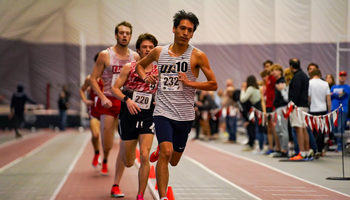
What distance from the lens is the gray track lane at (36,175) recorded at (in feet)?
22.6

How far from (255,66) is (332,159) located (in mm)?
9914

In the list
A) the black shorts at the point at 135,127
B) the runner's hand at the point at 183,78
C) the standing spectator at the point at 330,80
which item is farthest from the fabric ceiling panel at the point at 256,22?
the runner's hand at the point at 183,78

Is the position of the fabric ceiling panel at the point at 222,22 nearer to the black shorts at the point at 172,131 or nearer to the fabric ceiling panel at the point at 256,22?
the fabric ceiling panel at the point at 256,22

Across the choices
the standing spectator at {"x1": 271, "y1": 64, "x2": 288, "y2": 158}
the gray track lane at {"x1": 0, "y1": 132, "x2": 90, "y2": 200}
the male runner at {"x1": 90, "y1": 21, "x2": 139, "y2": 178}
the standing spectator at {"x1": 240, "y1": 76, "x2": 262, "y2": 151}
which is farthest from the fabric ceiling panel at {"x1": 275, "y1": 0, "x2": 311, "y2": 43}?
the gray track lane at {"x1": 0, "y1": 132, "x2": 90, "y2": 200}

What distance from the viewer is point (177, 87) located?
5.05m

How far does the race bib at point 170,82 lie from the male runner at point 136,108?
0.74 m

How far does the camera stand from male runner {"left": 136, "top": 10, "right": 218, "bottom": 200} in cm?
500

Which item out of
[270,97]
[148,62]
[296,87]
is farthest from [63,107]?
[148,62]

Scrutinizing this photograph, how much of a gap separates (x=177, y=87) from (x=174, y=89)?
0.04 m

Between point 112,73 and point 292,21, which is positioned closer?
point 112,73

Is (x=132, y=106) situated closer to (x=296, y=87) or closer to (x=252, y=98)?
(x=296, y=87)

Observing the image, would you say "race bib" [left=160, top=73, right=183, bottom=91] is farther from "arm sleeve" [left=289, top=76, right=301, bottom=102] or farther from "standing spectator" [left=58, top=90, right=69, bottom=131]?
"standing spectator" [left=58, top=90, right=69, bottom=131]

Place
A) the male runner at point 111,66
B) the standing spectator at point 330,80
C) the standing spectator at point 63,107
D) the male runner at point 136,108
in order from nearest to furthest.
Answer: the male runner at point 136,108
the male runner at point 111,66
the standing spectator at point 330,80
the standing spectator at point 63,107

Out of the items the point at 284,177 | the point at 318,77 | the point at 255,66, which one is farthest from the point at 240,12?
the point at 284,177
